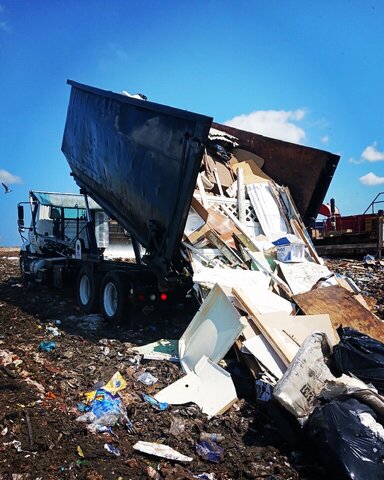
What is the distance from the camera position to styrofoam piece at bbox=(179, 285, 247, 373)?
3654 millimetres

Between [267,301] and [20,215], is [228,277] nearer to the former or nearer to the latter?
[267,301]

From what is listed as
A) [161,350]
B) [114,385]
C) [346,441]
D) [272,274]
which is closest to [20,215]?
[161,350]

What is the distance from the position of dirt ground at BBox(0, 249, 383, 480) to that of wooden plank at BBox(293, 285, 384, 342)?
0.98m

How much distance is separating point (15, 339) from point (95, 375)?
184cm

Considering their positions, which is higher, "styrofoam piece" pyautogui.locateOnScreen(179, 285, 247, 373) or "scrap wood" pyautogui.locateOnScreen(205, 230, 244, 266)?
"scrap wood" pyautogui.locateOnScreen(205, 230, 244, 266)

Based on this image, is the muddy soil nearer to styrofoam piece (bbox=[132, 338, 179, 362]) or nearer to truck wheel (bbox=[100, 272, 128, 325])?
styrofoam piece (bbox=[132, 338, 179, 362])

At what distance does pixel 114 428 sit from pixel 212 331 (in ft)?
4.24

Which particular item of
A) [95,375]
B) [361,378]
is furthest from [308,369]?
[95,375]

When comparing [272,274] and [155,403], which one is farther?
[272,274]

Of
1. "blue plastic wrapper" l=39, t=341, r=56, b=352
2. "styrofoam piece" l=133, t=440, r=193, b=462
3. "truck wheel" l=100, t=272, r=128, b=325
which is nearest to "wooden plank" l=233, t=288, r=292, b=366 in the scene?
"styrofoam piece" l=133, t=440, r=193, b=462

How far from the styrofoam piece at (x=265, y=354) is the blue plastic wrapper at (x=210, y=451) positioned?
79cm

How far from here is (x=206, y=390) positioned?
3.41 m

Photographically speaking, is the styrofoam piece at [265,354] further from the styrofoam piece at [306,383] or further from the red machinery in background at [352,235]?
the red machinery in background at [352,235]

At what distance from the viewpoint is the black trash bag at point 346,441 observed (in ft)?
7.25
